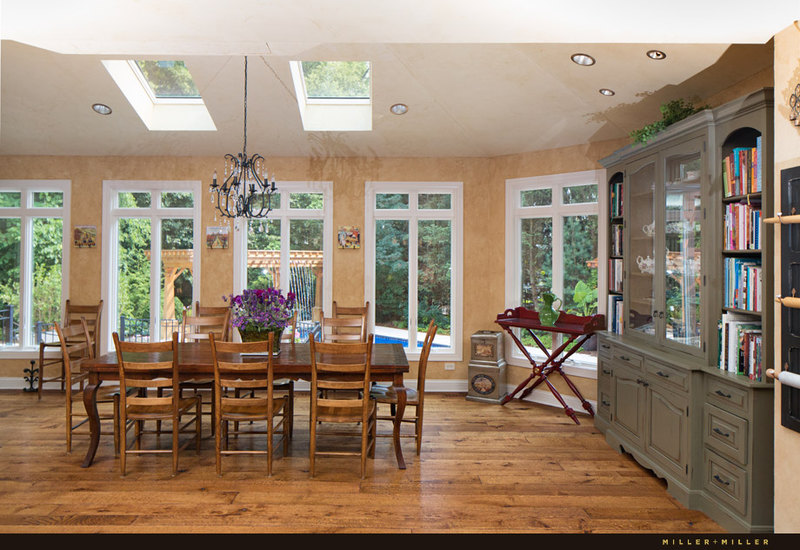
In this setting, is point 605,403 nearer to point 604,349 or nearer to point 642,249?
point 604,349

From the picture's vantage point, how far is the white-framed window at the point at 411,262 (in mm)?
5945

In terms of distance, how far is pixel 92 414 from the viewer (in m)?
3.67

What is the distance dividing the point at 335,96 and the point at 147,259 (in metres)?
2.86

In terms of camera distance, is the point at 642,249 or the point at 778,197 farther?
the point at 642,249

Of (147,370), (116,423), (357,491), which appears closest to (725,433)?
(357,491)

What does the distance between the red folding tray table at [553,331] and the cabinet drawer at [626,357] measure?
0.54 meters

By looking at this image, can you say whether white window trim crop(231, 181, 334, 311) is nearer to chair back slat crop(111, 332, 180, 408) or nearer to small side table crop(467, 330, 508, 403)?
small side table crop(467, 330, 508, 403)

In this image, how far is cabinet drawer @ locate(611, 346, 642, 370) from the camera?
375cm

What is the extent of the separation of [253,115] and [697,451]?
4579 mm

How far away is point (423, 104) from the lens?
16.0ft

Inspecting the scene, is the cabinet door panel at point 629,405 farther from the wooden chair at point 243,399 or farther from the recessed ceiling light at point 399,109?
the recessed ceiling light at point 399,109

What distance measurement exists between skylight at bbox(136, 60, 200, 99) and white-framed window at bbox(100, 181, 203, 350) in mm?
1060

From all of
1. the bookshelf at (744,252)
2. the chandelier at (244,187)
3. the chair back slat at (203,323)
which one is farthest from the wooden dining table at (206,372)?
the bookshelf at (744,252)

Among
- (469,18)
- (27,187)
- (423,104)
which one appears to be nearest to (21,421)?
(27,187)
